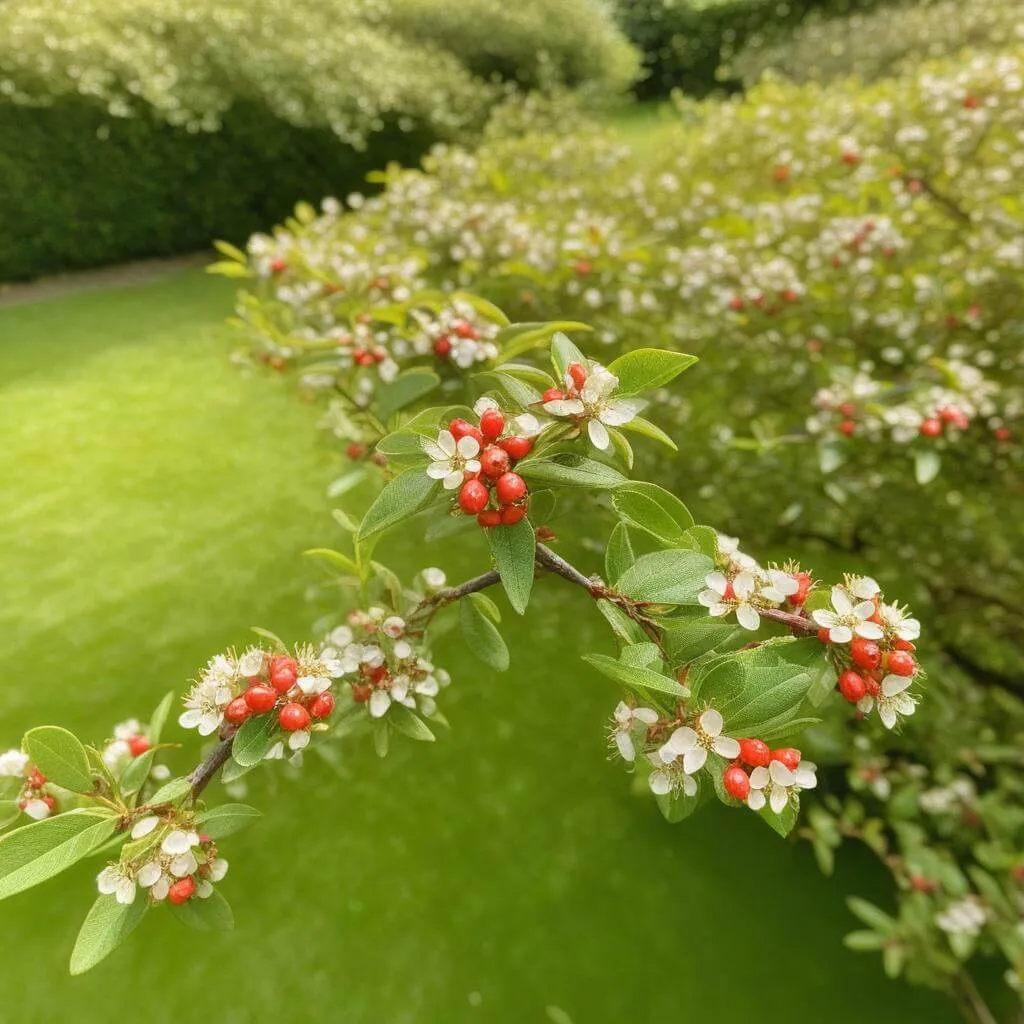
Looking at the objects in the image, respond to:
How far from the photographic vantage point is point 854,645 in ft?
2.73

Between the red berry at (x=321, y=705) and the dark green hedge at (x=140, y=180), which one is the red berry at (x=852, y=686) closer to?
the red berry at (x=321, y=705)

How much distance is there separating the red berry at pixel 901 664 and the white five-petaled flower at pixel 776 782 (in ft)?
0.47

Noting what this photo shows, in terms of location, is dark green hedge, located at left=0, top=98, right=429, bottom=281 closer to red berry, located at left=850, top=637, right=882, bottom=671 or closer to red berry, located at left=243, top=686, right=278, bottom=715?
red berry, located at left=243, top=686, right=278, bottom=715

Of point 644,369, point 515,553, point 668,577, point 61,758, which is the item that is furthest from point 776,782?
point 61,758

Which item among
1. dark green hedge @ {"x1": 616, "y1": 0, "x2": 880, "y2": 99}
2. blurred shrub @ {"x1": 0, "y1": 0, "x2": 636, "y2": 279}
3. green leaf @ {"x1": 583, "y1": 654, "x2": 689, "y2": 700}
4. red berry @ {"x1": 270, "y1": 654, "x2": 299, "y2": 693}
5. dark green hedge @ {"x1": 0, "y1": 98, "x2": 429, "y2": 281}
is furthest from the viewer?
dark green hedge @ {"x1": 616, "y1": 0, "x2": 880, "y2": 99}

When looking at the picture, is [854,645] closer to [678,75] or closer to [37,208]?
[37,208]

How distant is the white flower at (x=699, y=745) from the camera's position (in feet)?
2.60

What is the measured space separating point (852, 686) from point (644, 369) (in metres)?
0.43

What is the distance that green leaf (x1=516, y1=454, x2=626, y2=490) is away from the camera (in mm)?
796

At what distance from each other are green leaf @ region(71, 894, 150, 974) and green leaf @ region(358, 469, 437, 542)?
0.50 m

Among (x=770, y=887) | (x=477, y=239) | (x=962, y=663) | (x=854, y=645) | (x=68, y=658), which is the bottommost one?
(x=770, y=887)

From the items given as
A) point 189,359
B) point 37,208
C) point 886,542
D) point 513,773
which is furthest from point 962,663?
point 37,208

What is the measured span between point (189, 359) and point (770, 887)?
528cm

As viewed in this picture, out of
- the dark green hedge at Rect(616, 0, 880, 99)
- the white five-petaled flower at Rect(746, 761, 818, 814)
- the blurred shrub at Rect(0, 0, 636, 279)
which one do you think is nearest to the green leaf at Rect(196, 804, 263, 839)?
the white five-petaled flower at Rect(746, 761, 818, 814)
